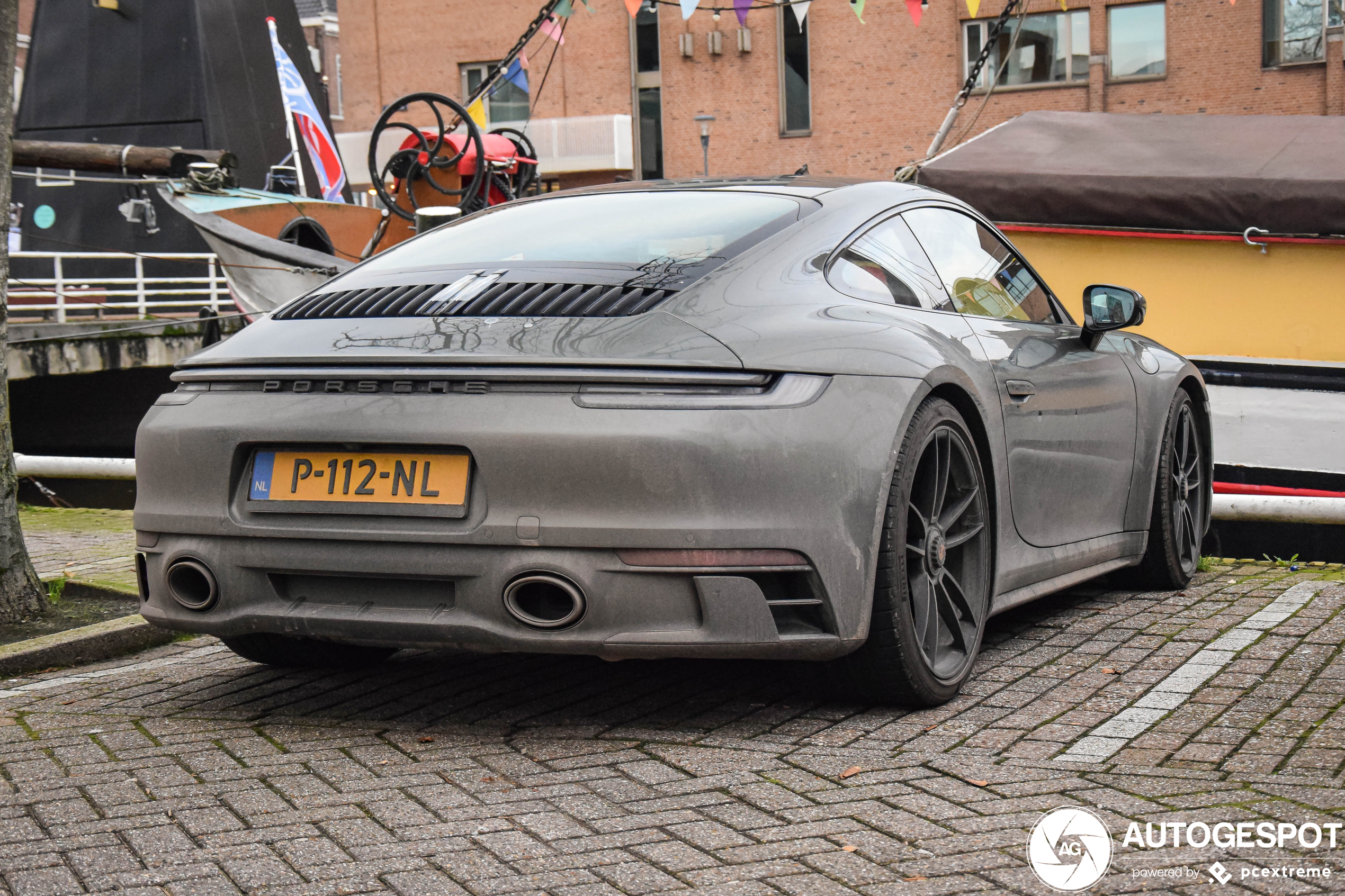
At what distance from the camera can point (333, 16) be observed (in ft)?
193

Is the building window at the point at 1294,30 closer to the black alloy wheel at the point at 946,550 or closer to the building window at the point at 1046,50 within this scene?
the building window at the point at 1046,50

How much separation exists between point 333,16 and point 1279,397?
5578 cm

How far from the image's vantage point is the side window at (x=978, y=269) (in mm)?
4566

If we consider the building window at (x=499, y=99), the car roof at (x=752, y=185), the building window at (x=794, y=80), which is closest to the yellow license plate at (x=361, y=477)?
the car roof at (x=752, y=185)

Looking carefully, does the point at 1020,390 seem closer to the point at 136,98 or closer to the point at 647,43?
the point at 136,98

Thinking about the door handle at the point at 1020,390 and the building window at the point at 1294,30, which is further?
the building window at the point at 1294,30

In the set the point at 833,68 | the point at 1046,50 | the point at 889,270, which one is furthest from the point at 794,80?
the point at 889,270

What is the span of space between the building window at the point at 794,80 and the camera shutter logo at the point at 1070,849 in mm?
35144

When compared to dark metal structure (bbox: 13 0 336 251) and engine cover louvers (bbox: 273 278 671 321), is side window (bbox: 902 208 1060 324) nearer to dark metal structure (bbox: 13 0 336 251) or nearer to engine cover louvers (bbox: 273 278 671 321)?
engine cover louvers (bbox: 273 278 671 321)

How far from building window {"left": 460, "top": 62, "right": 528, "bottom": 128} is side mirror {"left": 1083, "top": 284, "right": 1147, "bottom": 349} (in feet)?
125

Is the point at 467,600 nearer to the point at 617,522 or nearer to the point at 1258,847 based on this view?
the point at 617,522

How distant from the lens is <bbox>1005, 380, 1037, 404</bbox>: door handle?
14.3 ft

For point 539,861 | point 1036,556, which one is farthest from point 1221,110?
point 539,861

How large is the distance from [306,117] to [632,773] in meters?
20.3
